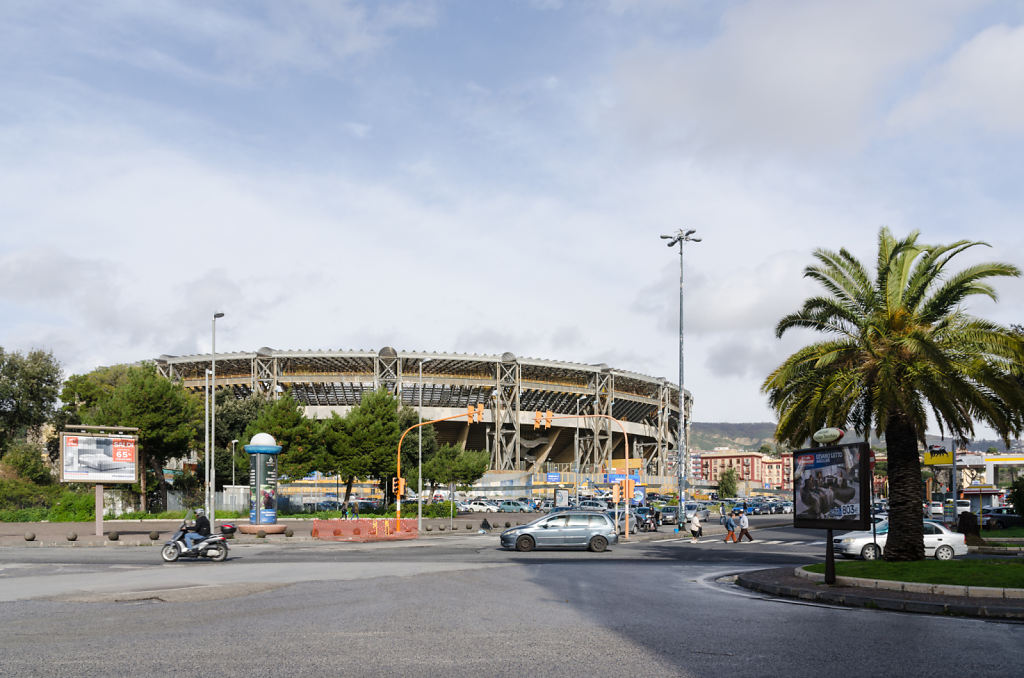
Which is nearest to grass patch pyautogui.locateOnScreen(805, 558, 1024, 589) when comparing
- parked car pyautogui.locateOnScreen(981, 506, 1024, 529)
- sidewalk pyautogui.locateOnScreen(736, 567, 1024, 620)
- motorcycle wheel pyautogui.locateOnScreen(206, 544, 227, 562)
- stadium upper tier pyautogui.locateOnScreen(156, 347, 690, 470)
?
sidewalk pyautogui.locateOnScreen(736, 567, 1024, 620)

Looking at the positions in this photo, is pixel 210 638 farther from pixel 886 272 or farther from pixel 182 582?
pixel 886 272

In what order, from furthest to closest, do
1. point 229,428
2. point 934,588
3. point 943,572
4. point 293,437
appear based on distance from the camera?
point 229,428
point 293,437
point 943,572
point 934,588

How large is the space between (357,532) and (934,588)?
2960 centimetres

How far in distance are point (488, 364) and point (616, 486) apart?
62872mm

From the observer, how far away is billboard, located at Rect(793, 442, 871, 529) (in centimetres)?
1638

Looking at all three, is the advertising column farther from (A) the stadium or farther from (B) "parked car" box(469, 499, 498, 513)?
(A) the stadium

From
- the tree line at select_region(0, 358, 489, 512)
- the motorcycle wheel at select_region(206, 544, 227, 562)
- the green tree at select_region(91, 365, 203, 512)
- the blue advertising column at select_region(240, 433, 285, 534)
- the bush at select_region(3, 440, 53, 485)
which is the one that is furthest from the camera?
the bush at select_region(3, 440, 53, 485)

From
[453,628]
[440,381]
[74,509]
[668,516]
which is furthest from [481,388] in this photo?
[453,628]

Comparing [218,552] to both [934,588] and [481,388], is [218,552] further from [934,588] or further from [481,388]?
[481,388]

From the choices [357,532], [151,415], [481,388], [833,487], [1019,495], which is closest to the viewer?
[833,487]

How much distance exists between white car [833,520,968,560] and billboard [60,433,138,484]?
30828 mm

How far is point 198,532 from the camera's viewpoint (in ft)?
79.7

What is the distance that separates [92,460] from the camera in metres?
38.7

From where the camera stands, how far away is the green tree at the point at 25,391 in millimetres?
73000
